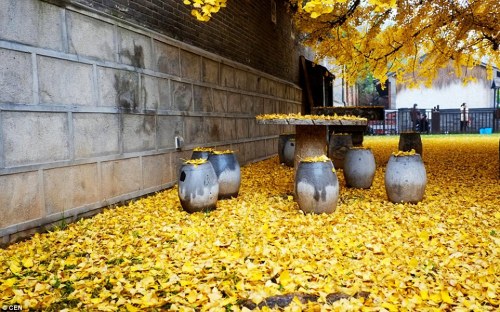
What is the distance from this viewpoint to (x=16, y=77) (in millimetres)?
4215

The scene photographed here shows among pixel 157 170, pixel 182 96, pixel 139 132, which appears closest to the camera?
pixel 139 132

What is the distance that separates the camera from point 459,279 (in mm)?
3258

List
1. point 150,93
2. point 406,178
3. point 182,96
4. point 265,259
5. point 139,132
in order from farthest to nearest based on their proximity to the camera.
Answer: point 182,96, point 150,93, point 139,132, point 406,178, point 265,259

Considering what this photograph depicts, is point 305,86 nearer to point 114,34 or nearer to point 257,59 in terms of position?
point 257,59

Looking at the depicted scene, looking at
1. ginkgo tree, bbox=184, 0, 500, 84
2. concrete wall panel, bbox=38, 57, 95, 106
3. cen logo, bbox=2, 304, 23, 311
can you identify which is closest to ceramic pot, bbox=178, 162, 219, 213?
concrete wall panel, bbox=38, 57, 95, 106

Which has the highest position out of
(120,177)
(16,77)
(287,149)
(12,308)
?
(16,77)

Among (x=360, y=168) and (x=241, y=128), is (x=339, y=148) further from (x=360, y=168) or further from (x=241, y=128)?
(x=241, y=128)

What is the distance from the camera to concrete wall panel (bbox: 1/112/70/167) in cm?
414

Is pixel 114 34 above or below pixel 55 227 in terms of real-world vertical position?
above

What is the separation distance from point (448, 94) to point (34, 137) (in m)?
33.3

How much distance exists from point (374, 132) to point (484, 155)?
1806 cm

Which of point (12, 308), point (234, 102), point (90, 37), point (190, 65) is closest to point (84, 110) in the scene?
point (90, 37)

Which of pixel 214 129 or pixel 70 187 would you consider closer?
pixel 70 187

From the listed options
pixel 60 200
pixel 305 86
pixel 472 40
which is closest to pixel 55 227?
pixel 60 200
